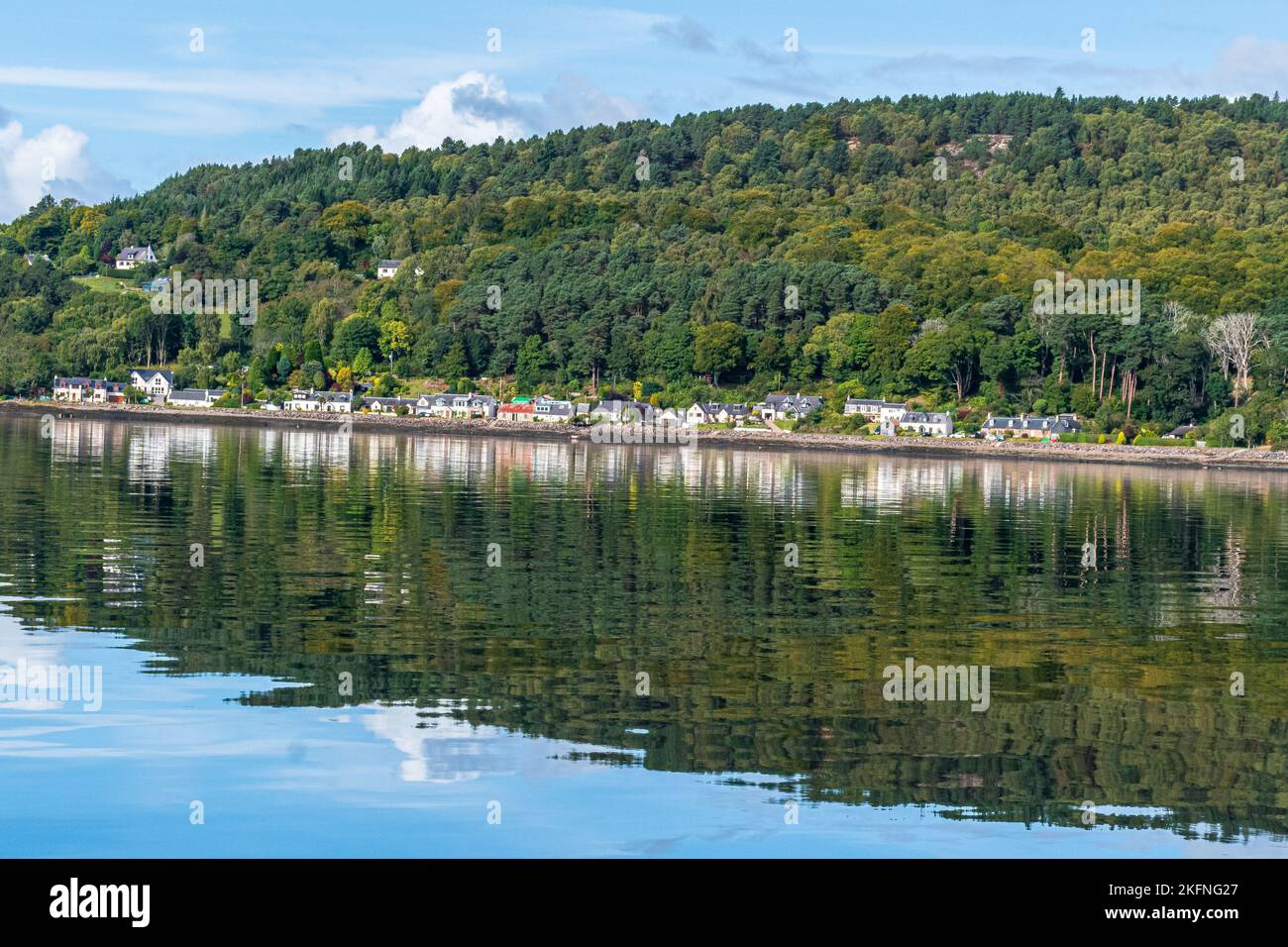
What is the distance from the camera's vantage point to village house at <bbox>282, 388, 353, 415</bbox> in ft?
477

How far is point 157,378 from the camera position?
15838cm

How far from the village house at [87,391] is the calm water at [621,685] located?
4544 inches

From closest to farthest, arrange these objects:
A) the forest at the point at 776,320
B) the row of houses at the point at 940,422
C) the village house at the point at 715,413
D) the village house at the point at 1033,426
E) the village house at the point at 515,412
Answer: the village house at the point at 1033,426 < the row of houses at the point at 940,422 < the forest at the point at 776,320 < the village house at the point at 715,413 < the village house at the point at 515,412

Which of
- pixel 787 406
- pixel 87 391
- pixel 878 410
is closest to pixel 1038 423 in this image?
pixel 878 410

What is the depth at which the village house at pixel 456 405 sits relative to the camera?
5600 inches

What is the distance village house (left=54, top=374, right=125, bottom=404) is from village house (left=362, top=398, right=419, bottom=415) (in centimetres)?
2694

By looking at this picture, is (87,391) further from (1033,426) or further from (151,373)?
(1033,426)

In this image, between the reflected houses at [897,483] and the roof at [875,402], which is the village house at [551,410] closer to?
the roof at [875,402]

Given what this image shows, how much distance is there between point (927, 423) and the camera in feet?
411

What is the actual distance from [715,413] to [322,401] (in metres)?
38.4

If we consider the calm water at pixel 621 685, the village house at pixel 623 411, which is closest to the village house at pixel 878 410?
the village house at pixel 623 411
